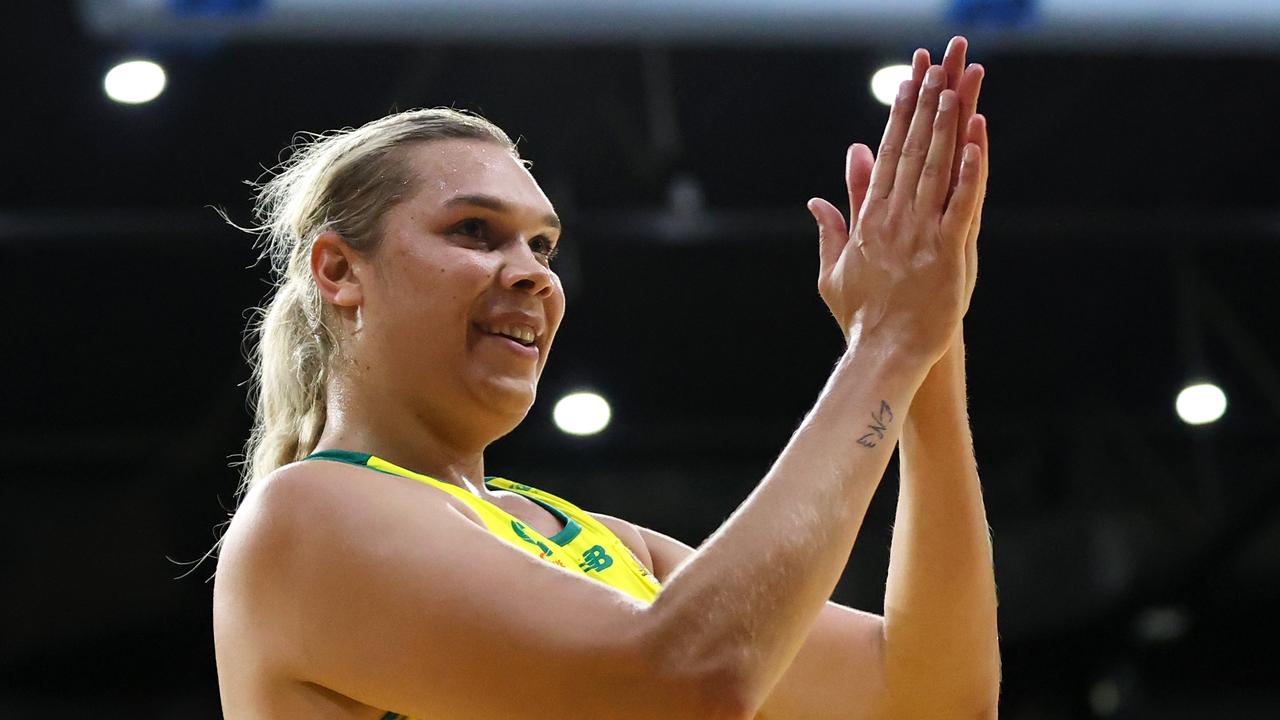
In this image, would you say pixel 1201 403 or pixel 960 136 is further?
pixel 1201 403

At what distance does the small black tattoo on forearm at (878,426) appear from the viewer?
1556 millimetres

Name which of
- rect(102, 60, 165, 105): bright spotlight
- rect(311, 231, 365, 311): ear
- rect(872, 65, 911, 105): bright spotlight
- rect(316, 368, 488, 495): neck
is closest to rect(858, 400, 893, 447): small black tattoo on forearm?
rect(316, 368, 488, 495): neck

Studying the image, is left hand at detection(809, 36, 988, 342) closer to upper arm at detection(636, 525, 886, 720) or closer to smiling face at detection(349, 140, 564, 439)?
smiling face at detection(349, 140, 564, 439)

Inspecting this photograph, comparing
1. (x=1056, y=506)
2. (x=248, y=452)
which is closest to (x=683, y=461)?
(x=1056, y=506)

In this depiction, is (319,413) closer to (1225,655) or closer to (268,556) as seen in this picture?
(268,556)

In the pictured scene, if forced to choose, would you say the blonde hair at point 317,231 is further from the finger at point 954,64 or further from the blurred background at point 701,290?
the blurred background at point 701,290

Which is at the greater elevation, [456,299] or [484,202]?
[484,202]

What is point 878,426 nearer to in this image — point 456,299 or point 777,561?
point 777,561

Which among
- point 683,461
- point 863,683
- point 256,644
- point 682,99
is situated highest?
point 683,461

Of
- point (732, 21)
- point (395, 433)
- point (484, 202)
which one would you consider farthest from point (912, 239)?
point (732, 21)

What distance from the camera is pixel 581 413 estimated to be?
853cm

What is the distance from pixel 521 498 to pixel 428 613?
0.55 metres

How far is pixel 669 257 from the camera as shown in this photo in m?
7.42

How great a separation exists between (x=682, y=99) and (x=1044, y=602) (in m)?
4.67
